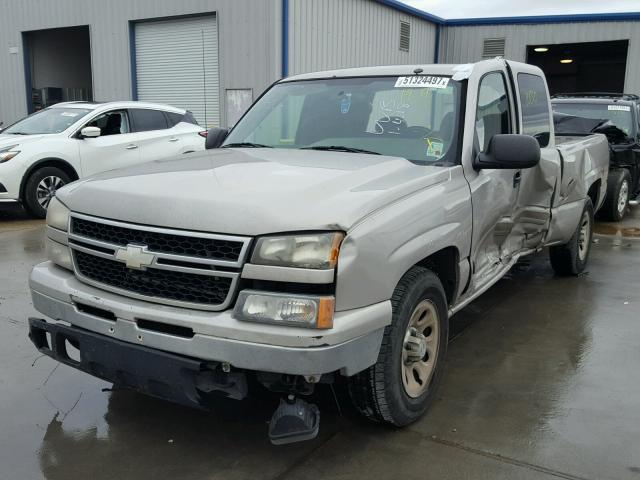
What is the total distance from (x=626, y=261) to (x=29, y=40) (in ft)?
62.6

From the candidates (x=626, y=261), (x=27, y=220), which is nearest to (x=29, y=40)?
(x=27, y=220)

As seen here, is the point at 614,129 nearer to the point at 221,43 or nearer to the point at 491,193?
the point at 491,193

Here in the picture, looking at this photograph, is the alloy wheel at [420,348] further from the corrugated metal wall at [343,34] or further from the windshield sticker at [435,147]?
the corrugated metal wall at [343,34]

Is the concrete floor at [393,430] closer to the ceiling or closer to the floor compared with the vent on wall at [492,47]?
closer to the floor

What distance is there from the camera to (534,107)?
4895mm

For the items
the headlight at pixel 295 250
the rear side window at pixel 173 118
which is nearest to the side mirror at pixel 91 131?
the rear side window at pixel 173 118

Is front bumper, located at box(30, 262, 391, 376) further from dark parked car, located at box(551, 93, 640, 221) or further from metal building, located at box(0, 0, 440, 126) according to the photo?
metal building, located at box(0, 0, 440, 126)

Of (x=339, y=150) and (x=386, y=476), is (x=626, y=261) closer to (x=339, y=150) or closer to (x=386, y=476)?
(x=339, y=150)

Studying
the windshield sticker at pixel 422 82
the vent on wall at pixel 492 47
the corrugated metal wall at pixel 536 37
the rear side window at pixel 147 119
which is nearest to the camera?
the windshield sticker at pixel 422 82

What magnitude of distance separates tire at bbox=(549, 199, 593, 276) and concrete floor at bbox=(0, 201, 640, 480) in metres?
1.44

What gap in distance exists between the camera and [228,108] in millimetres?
15336

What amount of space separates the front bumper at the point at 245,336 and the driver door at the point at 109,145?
722 centimetres

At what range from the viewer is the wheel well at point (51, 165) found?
8.98 m

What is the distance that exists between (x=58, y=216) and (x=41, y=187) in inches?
262
